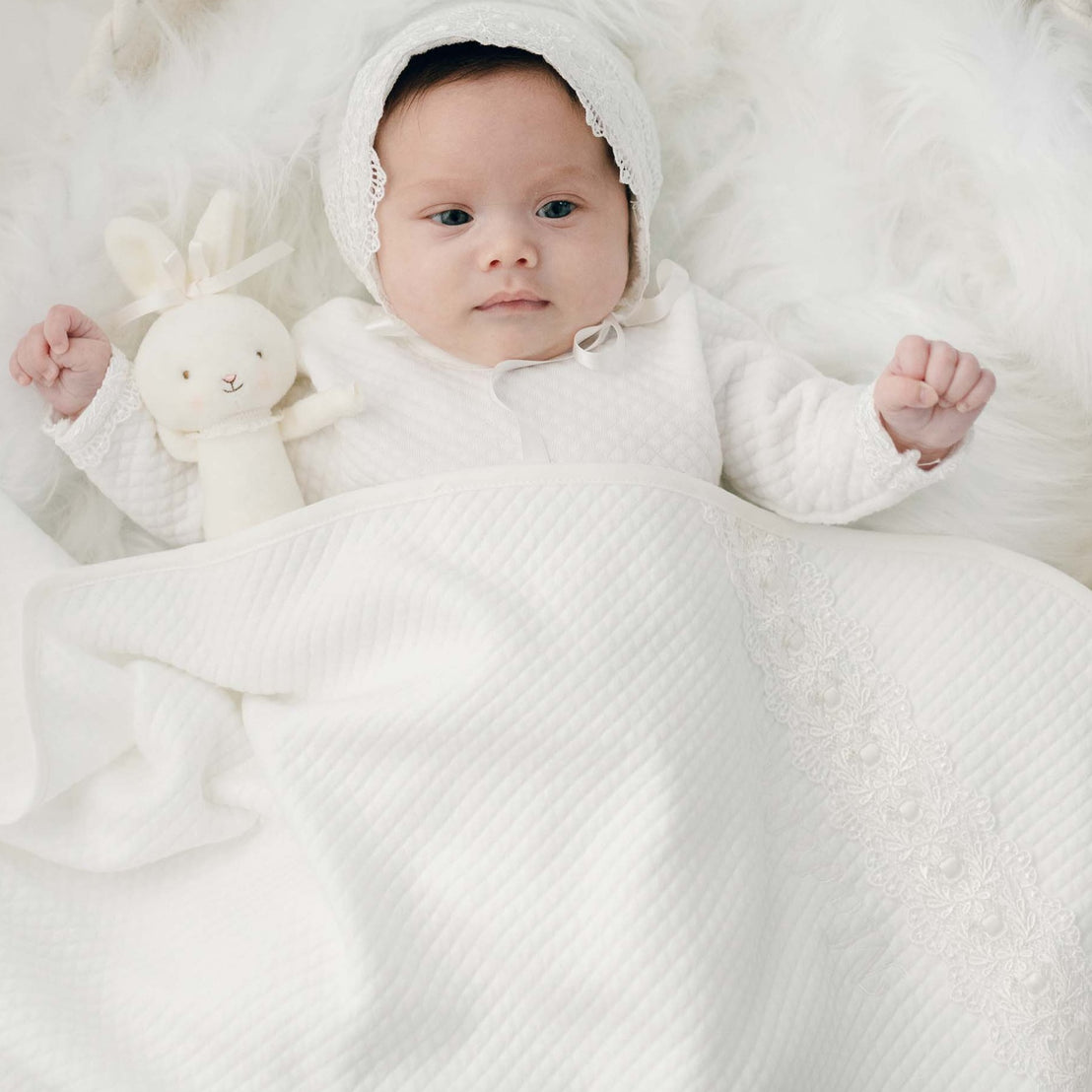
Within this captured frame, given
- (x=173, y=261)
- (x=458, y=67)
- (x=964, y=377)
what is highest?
(x=458, y=67)

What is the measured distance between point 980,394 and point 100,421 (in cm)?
102

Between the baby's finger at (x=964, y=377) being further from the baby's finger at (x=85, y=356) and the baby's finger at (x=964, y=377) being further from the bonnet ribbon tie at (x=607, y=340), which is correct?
the baby's finger at (x=85, y=356)

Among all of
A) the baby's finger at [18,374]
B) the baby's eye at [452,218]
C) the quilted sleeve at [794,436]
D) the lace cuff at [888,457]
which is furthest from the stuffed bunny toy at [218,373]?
the lace cuff at [888,457]

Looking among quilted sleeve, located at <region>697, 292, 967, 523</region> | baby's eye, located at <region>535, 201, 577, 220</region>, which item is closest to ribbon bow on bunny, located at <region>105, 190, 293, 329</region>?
baby's eye, located at <region>535, 201, 577, 220</region>

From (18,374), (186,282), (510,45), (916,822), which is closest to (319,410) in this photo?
(186,282)

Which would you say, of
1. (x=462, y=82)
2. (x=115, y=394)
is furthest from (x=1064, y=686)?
(x=115, y=394)

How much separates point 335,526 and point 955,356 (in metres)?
0.73

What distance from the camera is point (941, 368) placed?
1344 millimetres

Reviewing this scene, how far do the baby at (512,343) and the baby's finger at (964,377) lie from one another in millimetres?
38

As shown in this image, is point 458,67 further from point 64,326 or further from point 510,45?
point 64,326

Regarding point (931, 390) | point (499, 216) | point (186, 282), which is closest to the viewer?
point (931, 390)

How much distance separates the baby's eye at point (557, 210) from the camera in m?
1.49

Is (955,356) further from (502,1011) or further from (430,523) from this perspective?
(502,1011)

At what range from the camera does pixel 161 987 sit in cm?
138
